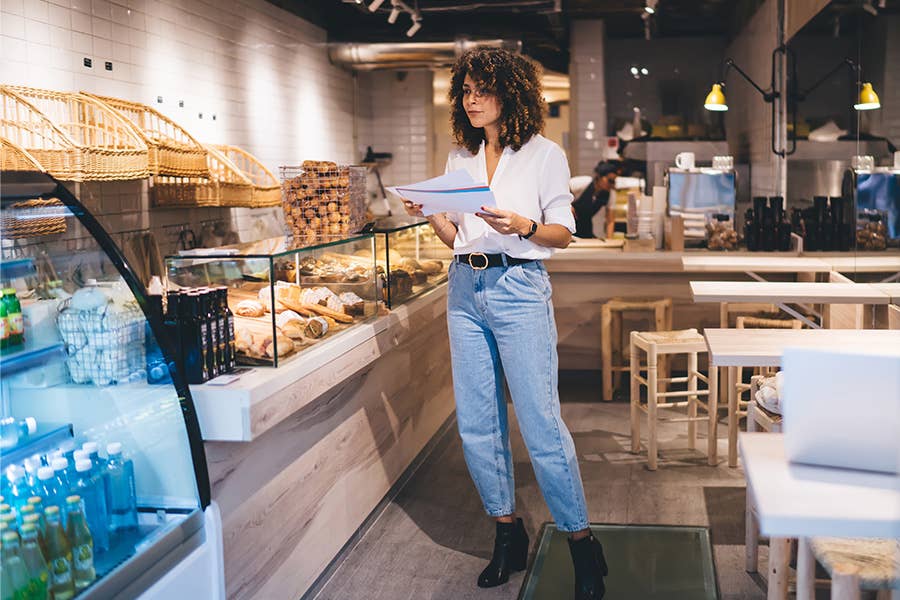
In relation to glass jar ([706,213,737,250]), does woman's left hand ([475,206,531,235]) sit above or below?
above

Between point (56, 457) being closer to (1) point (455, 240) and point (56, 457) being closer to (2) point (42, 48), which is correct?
(1) point (455, 240)

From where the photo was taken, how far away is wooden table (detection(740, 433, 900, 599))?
1557 mm

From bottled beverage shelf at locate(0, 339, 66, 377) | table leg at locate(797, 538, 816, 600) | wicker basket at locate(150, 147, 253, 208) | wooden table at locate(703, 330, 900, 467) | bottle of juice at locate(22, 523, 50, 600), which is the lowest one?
table leg at locate(797, 538, 816, 600)

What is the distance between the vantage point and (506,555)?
138 inches

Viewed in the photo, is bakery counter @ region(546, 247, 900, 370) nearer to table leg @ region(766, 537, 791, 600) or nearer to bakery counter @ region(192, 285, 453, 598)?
bakery counter @ region(192, 285, 453, 598)

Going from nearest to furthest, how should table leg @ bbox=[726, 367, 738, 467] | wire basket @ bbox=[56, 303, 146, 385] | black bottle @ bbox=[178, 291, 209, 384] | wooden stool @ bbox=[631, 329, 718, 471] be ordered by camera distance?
wire basket @ bbox=[56, 303, 146, 385] < black bottle @ bbox=[178, 291, 209, 384] < table leg @ bbox=[726, 367, 738, 467] < wooden stool @ bbox=[631, 329, 718, 471]

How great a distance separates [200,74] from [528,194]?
4.36 metres

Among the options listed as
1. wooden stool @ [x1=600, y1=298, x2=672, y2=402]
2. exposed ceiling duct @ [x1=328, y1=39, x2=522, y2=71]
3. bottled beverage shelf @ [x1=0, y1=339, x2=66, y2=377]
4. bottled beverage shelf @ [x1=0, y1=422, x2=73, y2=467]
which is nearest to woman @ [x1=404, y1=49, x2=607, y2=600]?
bottled beverage shelf @ [x1=0, y1=339, x2=66, y2=377]

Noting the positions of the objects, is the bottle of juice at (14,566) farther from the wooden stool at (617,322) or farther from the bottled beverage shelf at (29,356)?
the wooden stool at (617,322)

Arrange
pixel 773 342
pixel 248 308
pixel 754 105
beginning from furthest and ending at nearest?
1. pixel 754 105
2. pixel 773 342
3. pixel 248 308

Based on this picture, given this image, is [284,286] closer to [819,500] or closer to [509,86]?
[509,86]

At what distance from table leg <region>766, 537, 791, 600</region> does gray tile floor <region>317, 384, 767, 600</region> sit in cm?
59

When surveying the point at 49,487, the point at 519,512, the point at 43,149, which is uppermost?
the point at 43,149

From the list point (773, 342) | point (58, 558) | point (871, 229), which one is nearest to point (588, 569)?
point (773, 342)
